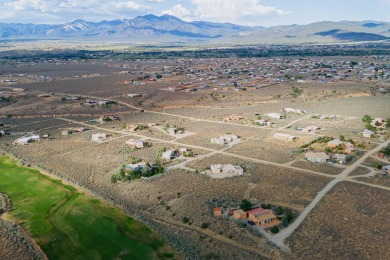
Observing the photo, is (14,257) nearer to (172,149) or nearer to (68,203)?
(68,203)

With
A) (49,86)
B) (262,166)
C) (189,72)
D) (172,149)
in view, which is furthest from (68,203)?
(189,72)

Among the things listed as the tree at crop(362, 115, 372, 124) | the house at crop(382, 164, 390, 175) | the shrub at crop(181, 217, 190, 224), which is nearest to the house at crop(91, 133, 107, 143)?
the shrub at crop(181, 217, 190, 224)

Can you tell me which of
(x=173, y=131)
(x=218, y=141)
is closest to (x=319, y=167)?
(x=218, y=141)

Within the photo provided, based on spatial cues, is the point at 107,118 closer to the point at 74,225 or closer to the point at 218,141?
the point at 218,141

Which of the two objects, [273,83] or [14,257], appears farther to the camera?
[273,83]

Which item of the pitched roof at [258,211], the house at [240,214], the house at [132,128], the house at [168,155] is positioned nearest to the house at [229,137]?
the house at [168,155]

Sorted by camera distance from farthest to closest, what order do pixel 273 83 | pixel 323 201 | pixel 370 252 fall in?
pixel 273 83 < pixel 323 201 < pixel 370 252
